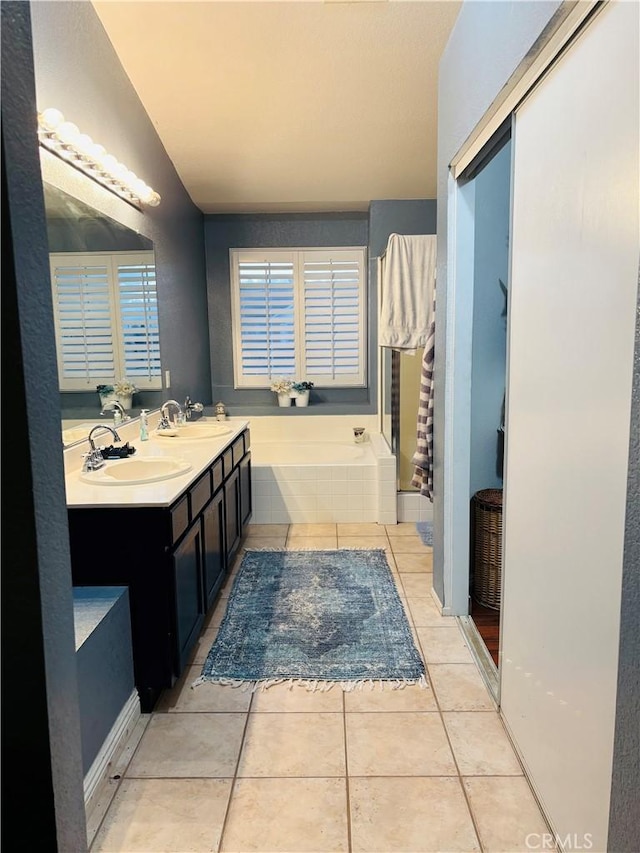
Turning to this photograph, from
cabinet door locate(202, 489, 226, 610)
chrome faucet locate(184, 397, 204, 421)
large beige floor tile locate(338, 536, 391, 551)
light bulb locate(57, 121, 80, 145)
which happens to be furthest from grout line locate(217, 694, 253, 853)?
chrome faucet locate(184, 397, 204, 421)

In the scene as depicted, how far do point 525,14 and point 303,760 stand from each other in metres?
A: 2.27

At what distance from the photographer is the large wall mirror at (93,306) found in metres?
2.29

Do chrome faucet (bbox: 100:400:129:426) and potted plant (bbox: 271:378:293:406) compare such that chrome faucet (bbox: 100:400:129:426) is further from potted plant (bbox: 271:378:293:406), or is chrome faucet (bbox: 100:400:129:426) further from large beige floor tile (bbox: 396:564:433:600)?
potted plant (bbox: 271:378:293:406)

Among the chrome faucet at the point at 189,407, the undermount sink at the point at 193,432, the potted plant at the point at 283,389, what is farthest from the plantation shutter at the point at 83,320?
the potted plant at the point at 283,389

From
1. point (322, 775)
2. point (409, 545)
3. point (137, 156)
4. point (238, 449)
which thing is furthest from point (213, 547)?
point (137, 156)

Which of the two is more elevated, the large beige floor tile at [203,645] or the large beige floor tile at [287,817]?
the large beige floor tile at [203,645]

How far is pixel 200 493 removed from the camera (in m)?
2.30

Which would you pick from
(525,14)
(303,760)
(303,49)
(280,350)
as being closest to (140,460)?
(303,760)

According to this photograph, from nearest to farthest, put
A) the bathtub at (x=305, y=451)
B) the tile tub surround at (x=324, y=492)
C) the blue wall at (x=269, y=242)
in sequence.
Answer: the tile tub surround at (x=324, y=492)
the bathtub at (x=305, y=451)
the blue wall at (x=269, y=242)

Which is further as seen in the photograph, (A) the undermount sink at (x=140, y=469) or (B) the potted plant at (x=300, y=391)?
(B) the potted plant at (x=300, y=391)

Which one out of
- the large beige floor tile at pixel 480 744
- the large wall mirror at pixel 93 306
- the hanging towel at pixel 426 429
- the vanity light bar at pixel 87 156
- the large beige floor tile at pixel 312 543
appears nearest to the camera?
the large beige floor tile at pixel 480 744

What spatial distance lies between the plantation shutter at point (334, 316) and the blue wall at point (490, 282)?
2487mm

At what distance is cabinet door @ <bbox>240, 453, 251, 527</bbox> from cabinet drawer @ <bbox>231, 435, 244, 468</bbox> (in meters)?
0.08

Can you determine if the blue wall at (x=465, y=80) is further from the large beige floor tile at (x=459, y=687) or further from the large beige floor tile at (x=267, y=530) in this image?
the large beige floor tile at (x=267, y=530)
